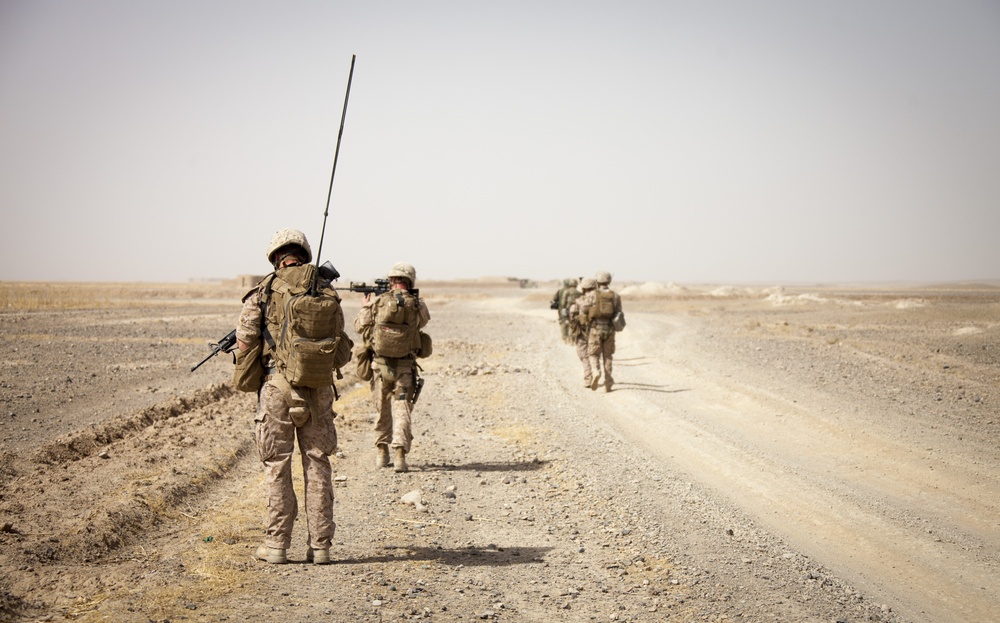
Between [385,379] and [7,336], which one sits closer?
[385,379]

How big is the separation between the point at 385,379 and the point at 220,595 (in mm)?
4036

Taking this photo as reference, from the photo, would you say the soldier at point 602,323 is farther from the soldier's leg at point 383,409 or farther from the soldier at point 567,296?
the soldier's leg at point 383,409

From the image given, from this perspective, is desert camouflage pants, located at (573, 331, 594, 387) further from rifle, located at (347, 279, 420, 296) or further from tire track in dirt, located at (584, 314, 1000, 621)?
→ rifle, located at (347, 279, 420, 296)

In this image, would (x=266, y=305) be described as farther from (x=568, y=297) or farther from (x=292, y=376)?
(x=568, y=297)

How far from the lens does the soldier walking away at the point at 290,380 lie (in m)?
5.57

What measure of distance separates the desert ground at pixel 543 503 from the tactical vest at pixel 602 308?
1547 millimetres

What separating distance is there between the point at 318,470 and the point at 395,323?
315 cm

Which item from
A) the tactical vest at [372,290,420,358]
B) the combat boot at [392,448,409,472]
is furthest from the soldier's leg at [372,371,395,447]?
the tactical vest at [372,290,420,358]

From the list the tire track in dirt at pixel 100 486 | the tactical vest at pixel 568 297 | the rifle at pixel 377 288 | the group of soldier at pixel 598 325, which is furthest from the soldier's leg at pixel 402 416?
the tactical vest at pixel 568 297

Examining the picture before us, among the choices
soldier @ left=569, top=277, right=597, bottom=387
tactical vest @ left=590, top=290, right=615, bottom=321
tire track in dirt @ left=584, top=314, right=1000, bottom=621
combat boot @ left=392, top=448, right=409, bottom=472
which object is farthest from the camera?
soldier @ left=569, top=277, right=597, bottom=387

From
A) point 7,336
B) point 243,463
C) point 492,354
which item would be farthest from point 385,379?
point 7,336

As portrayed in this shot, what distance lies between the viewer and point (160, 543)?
6.23 m

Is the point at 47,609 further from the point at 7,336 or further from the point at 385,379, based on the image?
the point at 7,336

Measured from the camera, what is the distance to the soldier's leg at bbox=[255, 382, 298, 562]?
5.63m
